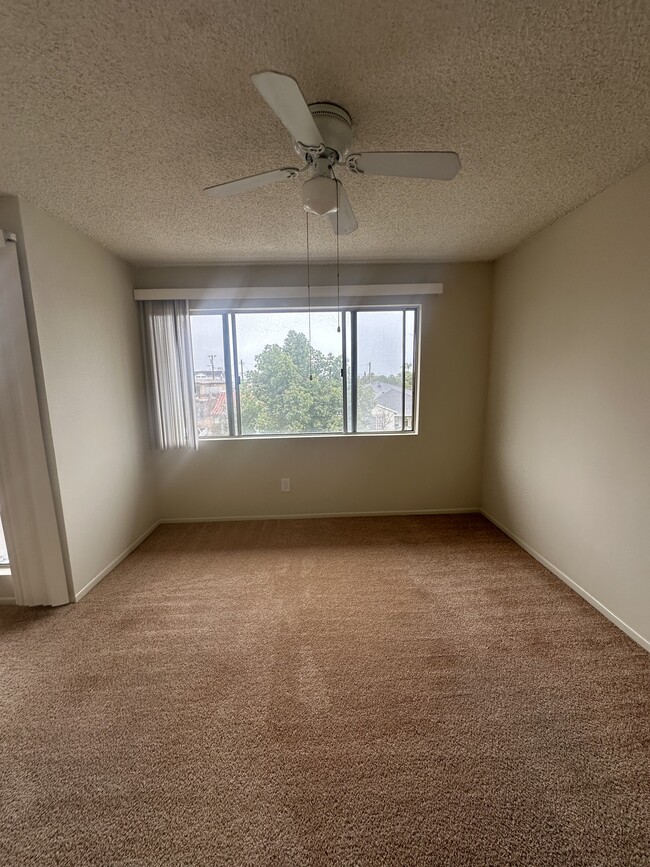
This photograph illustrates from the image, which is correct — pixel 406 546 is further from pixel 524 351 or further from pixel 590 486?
pixel 524 351

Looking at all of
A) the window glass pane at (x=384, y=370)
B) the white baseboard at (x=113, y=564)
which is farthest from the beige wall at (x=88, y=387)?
the window glass pane at (x=384, y=370)

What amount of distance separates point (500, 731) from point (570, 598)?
1149 mm

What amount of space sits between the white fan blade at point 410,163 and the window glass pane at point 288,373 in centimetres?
183

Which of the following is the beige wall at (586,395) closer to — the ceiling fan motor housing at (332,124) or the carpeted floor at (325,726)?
the carpeted floor at (325,726)

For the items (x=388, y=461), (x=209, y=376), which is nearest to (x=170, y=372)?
(x=209, y=376)

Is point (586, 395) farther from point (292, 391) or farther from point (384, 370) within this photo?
point (292, 391)

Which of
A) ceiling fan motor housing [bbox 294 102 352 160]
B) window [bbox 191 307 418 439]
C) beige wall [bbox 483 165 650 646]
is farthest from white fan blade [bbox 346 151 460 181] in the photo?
window [bbox 191 307 418 439]

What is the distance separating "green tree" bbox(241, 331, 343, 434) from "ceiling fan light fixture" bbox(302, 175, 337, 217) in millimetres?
1824

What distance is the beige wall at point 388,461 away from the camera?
10.2 ft

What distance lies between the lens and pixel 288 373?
3.20 metres

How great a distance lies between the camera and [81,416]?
2.22 m

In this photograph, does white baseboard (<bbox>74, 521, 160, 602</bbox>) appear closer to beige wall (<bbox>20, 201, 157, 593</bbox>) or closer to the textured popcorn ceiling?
beige wall (<bbox>20, 201, 157, 593</bbox>)

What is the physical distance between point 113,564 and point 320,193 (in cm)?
276

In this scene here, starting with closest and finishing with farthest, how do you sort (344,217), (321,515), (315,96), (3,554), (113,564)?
(315,96) < (344,217) < (3,554) < (113,564) < (321,515)
